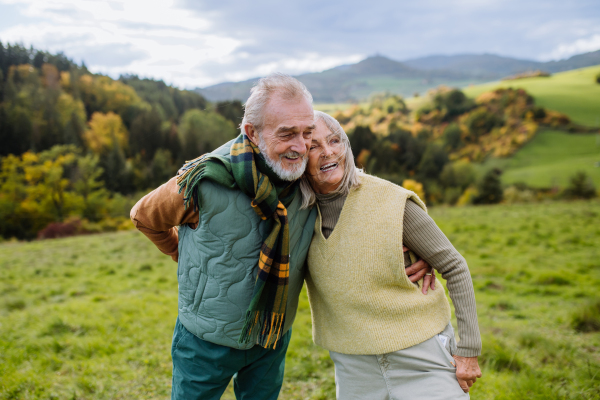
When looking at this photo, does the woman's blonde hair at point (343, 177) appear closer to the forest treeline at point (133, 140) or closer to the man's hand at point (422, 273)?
the man's hand at point (422, 273)


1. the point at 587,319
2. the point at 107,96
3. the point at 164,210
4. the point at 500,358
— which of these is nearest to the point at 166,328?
the point at 164,210

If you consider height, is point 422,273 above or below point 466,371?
above

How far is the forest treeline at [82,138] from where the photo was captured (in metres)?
39.7

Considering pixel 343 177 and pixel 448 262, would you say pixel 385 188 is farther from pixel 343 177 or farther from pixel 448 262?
pixel 448 262

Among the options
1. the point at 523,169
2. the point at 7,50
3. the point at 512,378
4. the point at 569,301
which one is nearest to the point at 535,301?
the point at 569,301

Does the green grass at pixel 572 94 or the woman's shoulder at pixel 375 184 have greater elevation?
the green grass at pixel 572 94

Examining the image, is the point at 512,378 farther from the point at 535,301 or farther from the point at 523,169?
the point at 523,169

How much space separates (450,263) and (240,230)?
1.07 metres

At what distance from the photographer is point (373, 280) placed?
5.80 ft

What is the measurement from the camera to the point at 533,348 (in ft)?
13.1

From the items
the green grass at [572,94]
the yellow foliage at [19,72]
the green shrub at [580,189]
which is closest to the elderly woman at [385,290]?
the green shrub at [580,189]

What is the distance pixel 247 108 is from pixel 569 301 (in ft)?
23.9

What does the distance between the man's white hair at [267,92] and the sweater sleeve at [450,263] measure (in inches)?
32.3

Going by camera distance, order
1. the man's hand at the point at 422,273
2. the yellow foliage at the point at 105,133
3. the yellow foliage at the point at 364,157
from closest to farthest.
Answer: the man's hand at the point at 422,273, the yellow foliage at the point at 364,157, the yellow foliage at the point at 105,133
